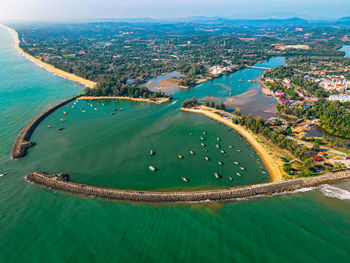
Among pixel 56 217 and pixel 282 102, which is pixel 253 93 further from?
pixel 56 217

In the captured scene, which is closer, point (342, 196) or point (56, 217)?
point (56, 217)

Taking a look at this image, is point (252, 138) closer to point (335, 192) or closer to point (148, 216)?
point (335, 192)

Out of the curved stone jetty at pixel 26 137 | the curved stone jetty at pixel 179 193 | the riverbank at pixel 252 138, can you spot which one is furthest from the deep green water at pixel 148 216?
the riverbank at pixel 252 138

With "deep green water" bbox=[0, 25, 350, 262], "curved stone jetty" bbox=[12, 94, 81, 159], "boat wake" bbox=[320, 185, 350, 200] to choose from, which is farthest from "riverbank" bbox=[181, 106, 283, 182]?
"curved stone jetty" bbox=[12, 94, 81, 159]

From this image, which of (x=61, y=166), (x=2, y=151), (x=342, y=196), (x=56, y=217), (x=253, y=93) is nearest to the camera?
(x=56, y=217)

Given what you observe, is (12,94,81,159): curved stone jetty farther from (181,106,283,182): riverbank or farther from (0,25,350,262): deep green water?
(181,106,283,182): riverbank

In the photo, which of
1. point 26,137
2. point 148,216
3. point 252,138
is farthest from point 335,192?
point 26,137

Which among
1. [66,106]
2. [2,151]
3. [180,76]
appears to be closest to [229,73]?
[180,76]

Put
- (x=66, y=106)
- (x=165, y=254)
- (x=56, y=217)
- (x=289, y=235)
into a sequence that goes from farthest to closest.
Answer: (x=66, y=106)
(x=56, y=217)
(x=289, y=235)
(x=165, y=254)
